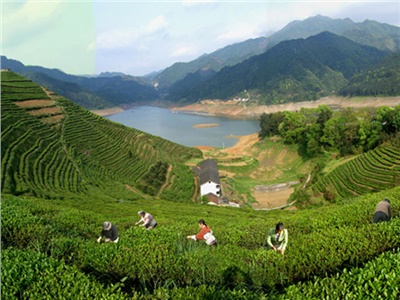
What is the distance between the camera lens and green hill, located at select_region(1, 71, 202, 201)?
30.4m

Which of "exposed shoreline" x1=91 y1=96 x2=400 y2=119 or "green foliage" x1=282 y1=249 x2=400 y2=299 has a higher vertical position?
"green foliage" x1=282 y1=249 x2=400 y2=299

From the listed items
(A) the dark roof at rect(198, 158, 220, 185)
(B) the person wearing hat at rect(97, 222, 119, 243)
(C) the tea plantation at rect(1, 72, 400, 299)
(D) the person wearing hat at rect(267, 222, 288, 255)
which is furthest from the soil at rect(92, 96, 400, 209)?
(B) the person wearing hat at rect(97, 222, 119, 243)

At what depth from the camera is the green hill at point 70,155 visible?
99.9 ft

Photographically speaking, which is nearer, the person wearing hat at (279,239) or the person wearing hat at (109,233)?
the person wearing hat at (279,239)

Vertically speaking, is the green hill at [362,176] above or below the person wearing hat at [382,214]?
below

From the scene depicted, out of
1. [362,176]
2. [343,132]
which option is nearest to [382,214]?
[362,176]

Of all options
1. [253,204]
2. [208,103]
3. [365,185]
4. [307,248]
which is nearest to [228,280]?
[307,248]

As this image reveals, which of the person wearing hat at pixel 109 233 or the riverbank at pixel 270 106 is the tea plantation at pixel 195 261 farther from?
the riverbank at pixel 270 106

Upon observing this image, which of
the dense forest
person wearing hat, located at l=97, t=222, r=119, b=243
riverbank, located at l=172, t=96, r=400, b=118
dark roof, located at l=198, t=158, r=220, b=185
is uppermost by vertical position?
person wearing hat, located at l=97, t=222, r=119, b=243

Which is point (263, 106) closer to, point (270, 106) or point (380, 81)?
point (270, 106)

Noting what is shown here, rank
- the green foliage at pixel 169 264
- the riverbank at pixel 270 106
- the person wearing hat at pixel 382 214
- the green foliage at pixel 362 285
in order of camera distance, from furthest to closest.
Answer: the riverbank at pixel 270 106 < the person wearing hat at pixel 382 214 < the green foliage at pixel 169 264 < the green foliage at pixel 362 285

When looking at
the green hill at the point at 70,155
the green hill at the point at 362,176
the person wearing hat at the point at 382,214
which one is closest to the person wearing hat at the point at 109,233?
the person wearing hat at the point at 382,214

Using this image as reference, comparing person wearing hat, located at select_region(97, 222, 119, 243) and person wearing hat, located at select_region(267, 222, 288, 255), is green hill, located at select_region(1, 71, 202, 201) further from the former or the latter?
person wearing hat, located at select_region(267, 222, 288, 255)

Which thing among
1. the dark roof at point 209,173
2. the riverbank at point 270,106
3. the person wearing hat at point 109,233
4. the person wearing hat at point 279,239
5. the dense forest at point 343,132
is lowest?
the riverbank at point 270,106
